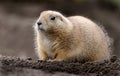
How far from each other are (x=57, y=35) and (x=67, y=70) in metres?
1.85

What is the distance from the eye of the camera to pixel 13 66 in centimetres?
1055

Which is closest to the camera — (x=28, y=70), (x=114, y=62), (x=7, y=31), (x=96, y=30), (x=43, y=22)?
(x=28, y=70)

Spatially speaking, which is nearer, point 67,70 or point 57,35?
point 67,70

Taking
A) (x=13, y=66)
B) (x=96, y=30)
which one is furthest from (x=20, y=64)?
(x=96, y=30)

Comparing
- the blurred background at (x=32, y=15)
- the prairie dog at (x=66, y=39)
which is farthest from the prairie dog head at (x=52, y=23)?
the blurred background at (x=32, y=15)

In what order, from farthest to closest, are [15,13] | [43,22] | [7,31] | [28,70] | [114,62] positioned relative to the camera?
[15,13] < [7,31] < [43,22] < [114,62] < [28,70]

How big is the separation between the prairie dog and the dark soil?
1.03 m


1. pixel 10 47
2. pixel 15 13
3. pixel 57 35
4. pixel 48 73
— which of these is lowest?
pixel 48 73

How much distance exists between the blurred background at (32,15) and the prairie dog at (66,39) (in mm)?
11327

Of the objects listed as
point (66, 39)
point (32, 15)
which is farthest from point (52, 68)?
point (32, 15)

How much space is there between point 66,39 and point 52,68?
1778 millimetres

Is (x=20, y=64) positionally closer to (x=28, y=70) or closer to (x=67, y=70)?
(x=28, y=70)

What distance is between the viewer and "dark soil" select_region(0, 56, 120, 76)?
10.5m

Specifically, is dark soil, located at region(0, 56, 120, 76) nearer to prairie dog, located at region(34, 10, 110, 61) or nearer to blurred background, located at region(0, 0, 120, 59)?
prairie dog, located at region(34, 10, 110, 61)
